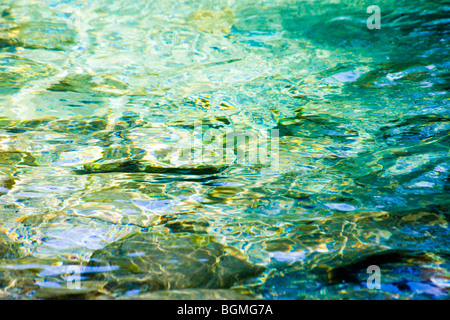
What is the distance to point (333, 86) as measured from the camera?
4219 mm

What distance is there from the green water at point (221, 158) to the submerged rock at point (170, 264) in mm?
10

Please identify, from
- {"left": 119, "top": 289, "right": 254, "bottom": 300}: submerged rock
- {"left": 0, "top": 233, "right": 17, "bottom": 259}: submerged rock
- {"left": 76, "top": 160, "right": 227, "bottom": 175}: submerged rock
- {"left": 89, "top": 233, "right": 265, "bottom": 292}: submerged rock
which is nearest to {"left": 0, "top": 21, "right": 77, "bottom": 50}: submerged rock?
{"left": 76, "top": 160, "right": 227, "bottom": 175}: submerged rock

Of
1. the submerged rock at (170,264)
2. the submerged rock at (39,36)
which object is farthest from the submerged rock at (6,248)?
the submerged rock at (39,36)

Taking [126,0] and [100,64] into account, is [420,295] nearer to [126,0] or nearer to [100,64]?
[100,64]

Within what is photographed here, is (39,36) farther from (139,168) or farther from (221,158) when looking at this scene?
(221,158)

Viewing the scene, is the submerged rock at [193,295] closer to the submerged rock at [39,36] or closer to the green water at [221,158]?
the green water at [221,158]

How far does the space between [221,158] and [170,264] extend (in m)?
1.32

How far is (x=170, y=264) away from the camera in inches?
81.2

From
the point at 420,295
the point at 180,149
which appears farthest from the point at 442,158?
the point at 180,149

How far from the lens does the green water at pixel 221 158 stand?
2.02 meters

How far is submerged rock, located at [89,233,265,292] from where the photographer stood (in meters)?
1.96

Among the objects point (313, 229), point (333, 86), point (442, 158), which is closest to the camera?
point (313, 229)

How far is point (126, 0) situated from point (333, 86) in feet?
14.3

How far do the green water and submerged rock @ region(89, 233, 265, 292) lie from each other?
0.03 feet
